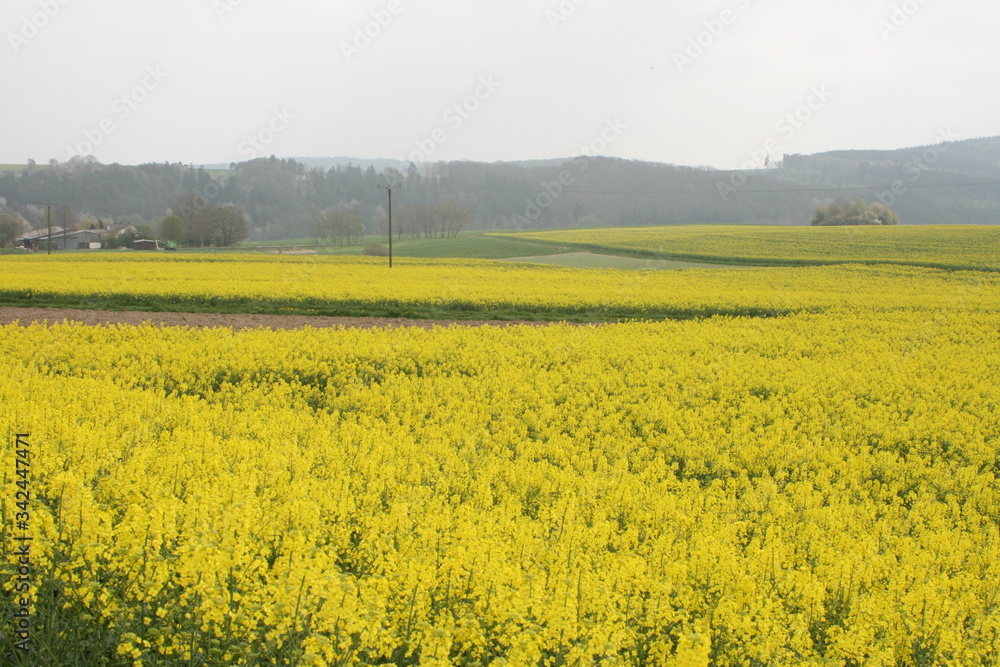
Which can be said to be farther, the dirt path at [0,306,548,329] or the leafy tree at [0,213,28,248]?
the leafy tree at [0,213,28,248]

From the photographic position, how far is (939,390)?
13852 millimetres

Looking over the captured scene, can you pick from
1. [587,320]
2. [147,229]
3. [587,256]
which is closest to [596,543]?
[587,320]

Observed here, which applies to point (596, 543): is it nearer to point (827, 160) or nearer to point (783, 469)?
point (783, 469)

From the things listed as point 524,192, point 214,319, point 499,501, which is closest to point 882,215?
point 524,192

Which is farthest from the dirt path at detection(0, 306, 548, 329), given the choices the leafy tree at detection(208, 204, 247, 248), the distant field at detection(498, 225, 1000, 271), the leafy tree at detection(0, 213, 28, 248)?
the leafy tree at detection(0, 213, 28, 248)

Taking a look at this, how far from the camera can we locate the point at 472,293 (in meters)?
28.9

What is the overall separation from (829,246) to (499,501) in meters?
64.6

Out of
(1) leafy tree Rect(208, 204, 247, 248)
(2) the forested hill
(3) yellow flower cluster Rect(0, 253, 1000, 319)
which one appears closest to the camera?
(3) yellow flower cluster Rect(0, 253, 1000, 319)

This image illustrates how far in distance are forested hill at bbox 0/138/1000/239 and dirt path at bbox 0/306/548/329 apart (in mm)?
94783

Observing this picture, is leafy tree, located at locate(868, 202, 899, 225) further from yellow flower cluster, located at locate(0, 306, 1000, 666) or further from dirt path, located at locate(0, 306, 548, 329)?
yellow flower cluster, located at locate(0, 306, 1000, 666)

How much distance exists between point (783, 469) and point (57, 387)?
33.2 ft

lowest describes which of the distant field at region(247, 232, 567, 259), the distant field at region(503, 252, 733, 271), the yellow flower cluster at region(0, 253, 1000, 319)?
the yellow flower cluster at region(0, 253, 1000, 319)

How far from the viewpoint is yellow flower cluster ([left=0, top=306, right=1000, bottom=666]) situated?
3.83m

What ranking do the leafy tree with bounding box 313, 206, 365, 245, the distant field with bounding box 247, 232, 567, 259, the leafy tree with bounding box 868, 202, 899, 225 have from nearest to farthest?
the distant field with bounding box 247, 232, 567, 259, the leafy tree with bounding box 868, 202, 899, 225, the leafy tree with bounding box 313, 206, 365, 245
